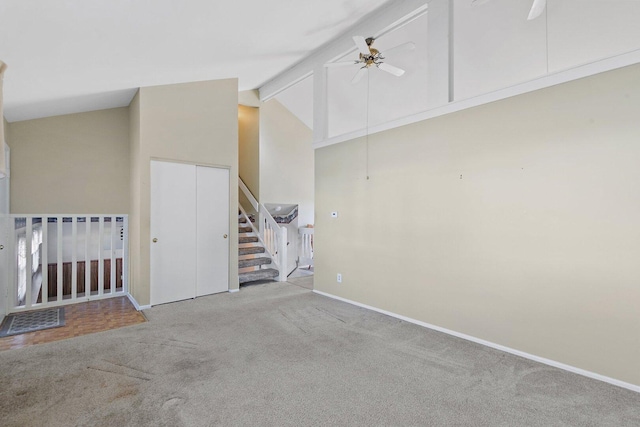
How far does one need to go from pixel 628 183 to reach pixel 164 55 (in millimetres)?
4370

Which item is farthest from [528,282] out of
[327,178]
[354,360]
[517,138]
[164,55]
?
[164,55]

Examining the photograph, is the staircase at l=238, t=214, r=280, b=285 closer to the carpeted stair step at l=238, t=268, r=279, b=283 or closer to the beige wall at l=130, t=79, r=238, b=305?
A: the carpeted stair step at l=238, t=268, r=279, b=283

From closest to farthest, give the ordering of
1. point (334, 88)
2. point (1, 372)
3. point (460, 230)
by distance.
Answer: point (1, 372), point (460, 230), point (334, 88)

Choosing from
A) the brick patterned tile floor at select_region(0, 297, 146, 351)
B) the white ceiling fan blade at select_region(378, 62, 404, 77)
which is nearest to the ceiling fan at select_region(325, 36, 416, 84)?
the white ceiling fan blade at select_region(378, 62, 404, 77)

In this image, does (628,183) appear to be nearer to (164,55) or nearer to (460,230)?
(460,230)

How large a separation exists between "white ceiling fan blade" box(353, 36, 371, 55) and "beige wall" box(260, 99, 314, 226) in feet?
12.5

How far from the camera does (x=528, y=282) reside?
2.77 m

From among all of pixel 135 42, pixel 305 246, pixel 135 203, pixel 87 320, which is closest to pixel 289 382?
pixel 87 320

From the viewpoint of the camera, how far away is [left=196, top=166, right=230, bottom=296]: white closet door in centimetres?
469

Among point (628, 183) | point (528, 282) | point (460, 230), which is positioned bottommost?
point (528, 282)

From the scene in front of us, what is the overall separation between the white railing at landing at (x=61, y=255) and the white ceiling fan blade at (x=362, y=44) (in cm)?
423

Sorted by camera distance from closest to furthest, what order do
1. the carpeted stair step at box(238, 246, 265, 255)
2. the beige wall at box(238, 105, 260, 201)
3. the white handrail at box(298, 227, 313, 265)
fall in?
the carpeted stair step at box(238, 246, 265, 255) < the beige wall at box(238, 105, 260, 201) < the white handrail at box(298, 227, 313, 265)

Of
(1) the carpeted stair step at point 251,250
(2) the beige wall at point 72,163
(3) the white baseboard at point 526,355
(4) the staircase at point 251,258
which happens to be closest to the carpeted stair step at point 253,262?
(4) the staircase at point 251,258

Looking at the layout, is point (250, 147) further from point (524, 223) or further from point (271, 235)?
point (524, 223)
